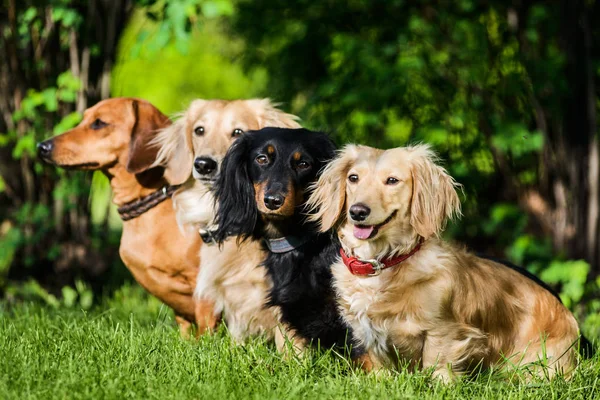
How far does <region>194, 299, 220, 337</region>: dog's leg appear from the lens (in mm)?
4531

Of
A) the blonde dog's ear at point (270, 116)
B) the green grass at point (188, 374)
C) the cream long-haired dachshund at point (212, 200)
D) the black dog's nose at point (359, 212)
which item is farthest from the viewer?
the blonde dog's ear at point (270, 116)

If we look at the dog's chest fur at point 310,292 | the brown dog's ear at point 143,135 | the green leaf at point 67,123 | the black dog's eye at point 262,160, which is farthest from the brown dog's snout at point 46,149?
the dog's chest fur at point 310,292

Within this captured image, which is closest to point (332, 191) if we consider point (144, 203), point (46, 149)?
Answer: point (144, 203)

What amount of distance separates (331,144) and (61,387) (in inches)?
73.8

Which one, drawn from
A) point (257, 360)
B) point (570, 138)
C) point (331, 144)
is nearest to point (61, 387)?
point (257, 360)

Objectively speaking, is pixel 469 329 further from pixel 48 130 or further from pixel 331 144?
pixel 48 130

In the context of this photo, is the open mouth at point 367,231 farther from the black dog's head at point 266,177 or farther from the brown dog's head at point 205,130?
the brown dog's head at point 205,130

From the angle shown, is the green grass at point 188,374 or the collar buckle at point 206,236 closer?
the green grass at point 188,374

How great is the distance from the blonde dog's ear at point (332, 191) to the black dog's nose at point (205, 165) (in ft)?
2.66

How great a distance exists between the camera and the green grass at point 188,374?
3201 mm

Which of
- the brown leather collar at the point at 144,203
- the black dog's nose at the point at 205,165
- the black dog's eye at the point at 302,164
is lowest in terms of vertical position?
the brown leather collar at the point at 144,203

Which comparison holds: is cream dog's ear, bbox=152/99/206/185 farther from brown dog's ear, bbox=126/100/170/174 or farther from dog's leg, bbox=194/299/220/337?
dog's leg, bbox=194/299/220/337

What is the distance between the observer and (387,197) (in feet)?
12.1

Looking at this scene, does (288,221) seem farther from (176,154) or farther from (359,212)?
(176,154)
